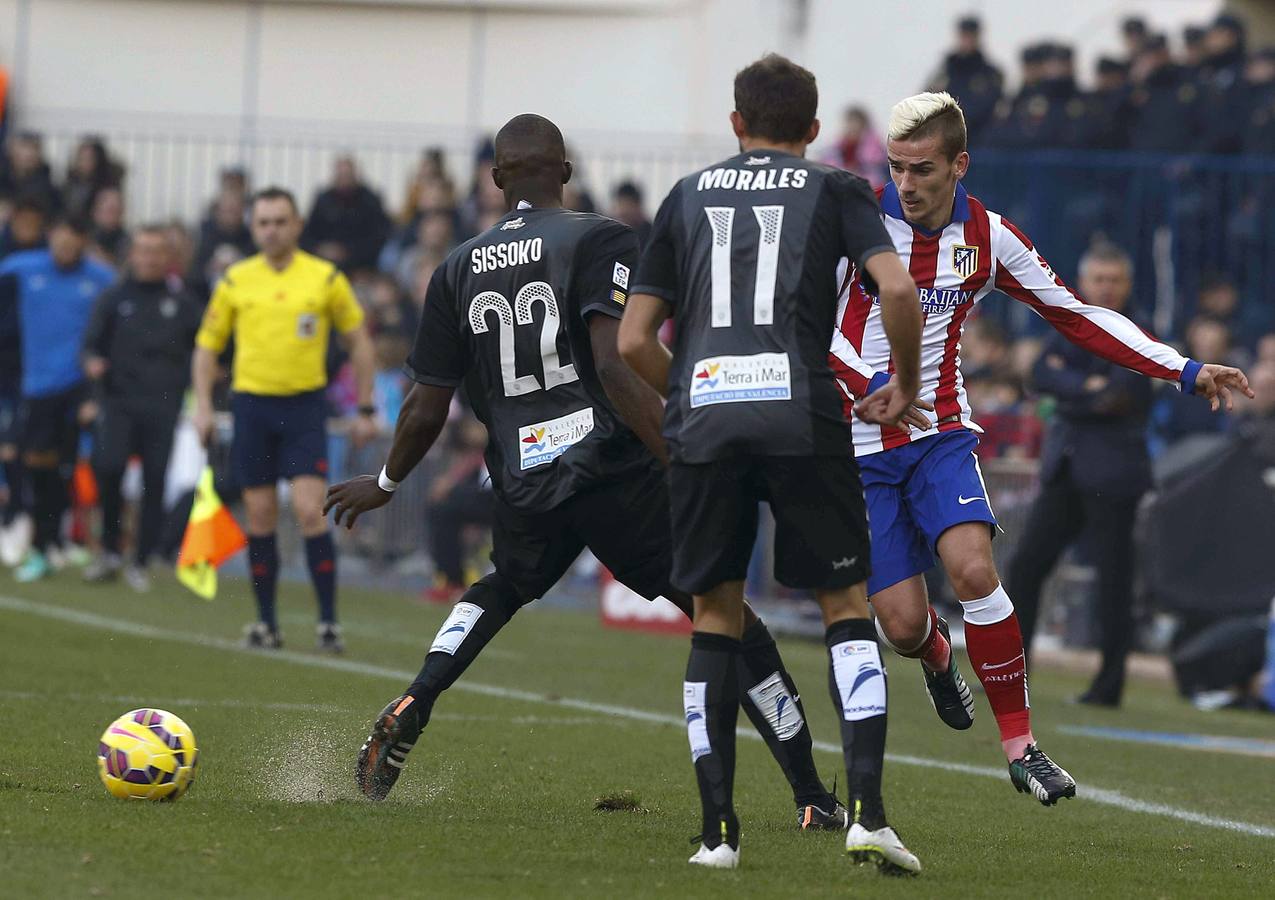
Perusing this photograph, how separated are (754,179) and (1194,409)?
10.4 m

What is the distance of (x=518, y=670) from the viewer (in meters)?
11.1

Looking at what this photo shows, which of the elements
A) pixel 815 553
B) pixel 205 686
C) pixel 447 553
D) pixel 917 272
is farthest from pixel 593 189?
pixel 815 553

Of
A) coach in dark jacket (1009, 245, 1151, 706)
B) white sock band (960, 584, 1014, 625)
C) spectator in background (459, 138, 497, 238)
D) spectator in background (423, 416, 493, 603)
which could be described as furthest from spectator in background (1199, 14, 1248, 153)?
white sock band (960, 584, 1014, 625)

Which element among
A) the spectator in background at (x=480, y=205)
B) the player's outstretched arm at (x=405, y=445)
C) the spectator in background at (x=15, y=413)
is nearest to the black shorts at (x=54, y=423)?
the spectator in background at (x=15, y=413)

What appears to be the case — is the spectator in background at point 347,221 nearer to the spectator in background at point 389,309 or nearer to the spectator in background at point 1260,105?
the spectator in background at point 389,309

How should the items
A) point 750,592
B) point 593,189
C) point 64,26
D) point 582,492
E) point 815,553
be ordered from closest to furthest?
point 815,553 < point 582,492 < point 750,592 < point 593,189 < point 64,26

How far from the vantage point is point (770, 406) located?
17.5 ft

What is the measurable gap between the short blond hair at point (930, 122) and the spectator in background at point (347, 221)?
14658mm

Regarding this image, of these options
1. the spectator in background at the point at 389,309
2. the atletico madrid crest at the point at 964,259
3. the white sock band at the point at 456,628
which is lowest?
the spectator in background at the point at 389,309

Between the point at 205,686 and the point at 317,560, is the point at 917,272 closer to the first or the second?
the point at 205,686

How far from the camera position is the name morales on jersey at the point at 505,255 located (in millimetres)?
6363

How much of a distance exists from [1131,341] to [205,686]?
4427 millimetres

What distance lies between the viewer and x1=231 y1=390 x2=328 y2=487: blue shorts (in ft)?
37.3

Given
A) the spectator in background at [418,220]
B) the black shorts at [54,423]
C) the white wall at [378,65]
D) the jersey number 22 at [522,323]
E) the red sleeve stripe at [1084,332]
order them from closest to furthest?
the jersey number 22 at [522,323]
the red sleeve stripe at [1084,332]
the black shorts at [54,423]
the spectator in background at [418,220]
the white wall at [378,65]
